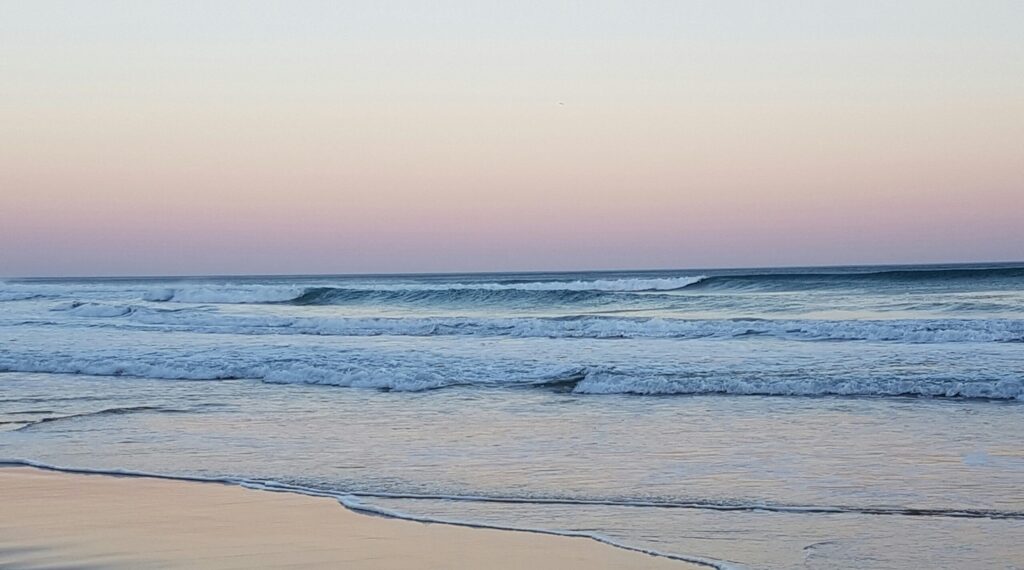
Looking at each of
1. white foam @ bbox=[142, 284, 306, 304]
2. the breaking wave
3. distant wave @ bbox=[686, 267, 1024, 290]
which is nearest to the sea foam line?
the breaking wave

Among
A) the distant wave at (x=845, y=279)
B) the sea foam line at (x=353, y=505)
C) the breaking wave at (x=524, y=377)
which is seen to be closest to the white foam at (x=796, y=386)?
the breaking wave at (x=524, y=377)

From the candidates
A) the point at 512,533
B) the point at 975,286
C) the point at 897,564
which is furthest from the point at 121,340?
the point at 975,286

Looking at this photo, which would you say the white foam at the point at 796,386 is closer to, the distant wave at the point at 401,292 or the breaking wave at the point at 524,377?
the breaking wave at the point at 524,377

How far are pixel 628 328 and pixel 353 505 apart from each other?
16.6 m

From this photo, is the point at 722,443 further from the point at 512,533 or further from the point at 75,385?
the point at 75,385

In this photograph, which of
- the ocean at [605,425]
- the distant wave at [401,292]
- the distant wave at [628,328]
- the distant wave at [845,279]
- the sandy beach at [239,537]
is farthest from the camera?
the distant wave at [401,292]

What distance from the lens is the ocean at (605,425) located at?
22.0 ft

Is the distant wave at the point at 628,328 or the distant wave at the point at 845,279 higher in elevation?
the distant wave at the point at 845,279

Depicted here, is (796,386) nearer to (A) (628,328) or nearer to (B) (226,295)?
(A) (628,328)

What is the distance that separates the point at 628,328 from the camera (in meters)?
23.4

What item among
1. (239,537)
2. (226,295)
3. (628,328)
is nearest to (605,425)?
(239,537)

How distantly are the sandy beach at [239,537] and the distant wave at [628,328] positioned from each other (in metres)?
15.2

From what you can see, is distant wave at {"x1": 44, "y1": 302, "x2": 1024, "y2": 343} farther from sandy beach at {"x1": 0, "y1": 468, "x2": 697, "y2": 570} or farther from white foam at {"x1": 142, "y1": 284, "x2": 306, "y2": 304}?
sandy beach at {"x1": 0, "y1": 468, "x2": 697, "y2": 570}

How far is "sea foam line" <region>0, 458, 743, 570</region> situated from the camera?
586 centimetres
